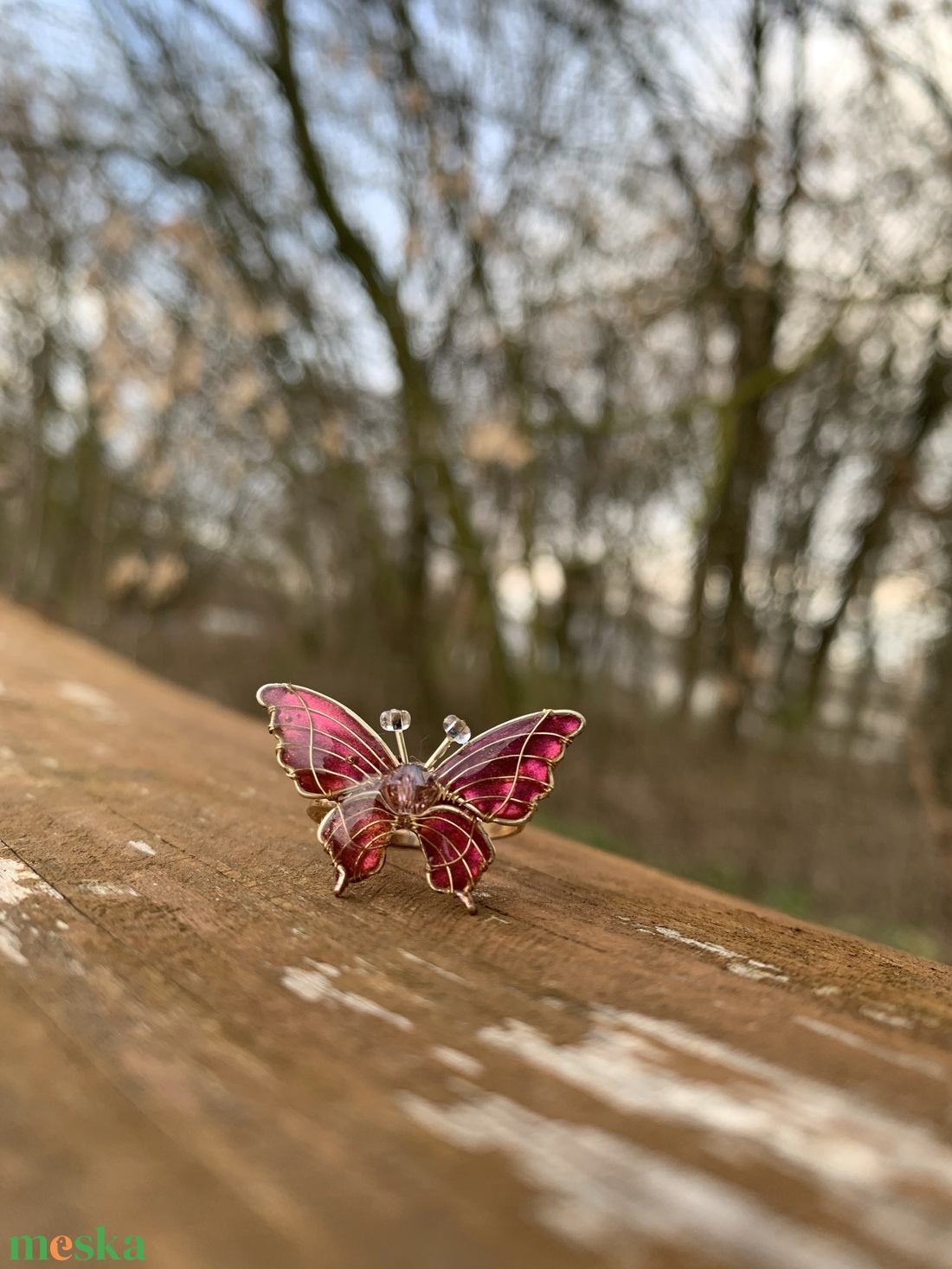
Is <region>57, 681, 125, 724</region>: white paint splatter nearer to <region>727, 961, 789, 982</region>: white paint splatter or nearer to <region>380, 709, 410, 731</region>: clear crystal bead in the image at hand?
<region>380, 709, 410, 731</region>: clear crystal bead

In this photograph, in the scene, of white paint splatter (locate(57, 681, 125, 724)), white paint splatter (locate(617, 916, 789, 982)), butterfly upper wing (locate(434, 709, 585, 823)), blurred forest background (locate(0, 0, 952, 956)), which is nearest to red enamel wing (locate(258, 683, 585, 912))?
butterfly upper wing (locate(434, 709, 585, 823))

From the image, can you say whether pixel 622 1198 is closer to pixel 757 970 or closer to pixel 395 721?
pixel 757 970

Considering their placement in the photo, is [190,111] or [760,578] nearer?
[190,111]

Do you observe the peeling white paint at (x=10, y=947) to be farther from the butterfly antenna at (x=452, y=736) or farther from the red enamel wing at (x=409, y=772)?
the butterfly antenna at (x=452, y=736)

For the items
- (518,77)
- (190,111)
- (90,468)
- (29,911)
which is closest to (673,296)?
(518,77)

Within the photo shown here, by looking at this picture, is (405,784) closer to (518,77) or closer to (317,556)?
(518,77)

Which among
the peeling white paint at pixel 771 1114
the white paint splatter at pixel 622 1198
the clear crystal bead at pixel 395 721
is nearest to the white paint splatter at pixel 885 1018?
the peeling white paint at pixel 771 1114

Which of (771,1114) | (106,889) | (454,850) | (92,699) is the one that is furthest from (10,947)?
(92,699)
